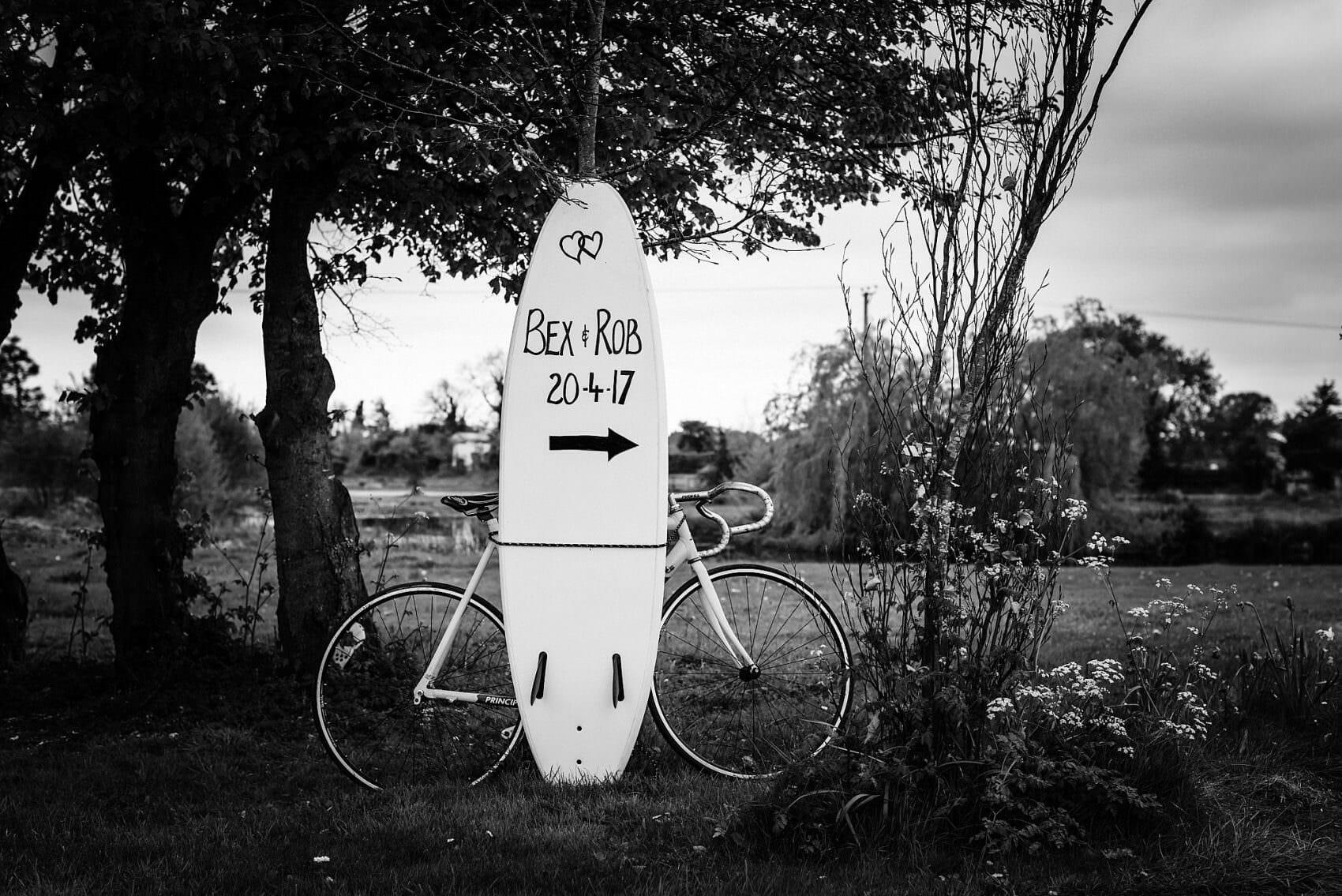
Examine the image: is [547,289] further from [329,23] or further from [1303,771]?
[1303,771]

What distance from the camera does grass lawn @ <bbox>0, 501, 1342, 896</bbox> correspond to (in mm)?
3285

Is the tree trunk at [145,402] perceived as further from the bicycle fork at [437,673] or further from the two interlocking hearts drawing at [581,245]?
the two interlocking hearts drawing at [581,245]

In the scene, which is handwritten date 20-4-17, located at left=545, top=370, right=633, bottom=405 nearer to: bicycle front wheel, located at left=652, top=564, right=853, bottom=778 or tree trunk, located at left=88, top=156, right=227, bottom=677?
bicycle front wheel, located at left=652, top=564, right=853, bottom=778

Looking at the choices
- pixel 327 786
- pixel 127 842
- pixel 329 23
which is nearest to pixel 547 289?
pixel 329 23

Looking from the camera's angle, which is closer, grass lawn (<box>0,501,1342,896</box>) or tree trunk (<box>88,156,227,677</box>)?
grass lawn (<box>0,501,1342,896</box>)

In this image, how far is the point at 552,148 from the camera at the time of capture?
245 inches

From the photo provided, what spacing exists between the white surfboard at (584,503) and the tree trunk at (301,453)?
2146 mm

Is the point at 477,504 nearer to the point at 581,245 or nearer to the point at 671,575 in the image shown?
the point at 671,575

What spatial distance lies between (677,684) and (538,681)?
0.77m

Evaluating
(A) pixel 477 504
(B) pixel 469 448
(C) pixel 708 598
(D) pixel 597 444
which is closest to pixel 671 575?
(C) pixel 708 598

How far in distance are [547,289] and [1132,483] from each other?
2947 centimetres

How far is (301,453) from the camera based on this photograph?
6262 mm

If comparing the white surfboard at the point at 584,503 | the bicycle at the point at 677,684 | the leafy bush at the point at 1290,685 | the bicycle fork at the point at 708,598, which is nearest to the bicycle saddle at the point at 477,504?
the bicycle at the point at 677,684

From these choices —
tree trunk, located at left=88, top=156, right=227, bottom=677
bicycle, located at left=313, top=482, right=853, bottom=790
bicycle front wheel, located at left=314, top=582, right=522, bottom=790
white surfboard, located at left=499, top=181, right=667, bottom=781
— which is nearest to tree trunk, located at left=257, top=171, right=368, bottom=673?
tree trunk, located at left=88, top=156, right=227, bottom=677
